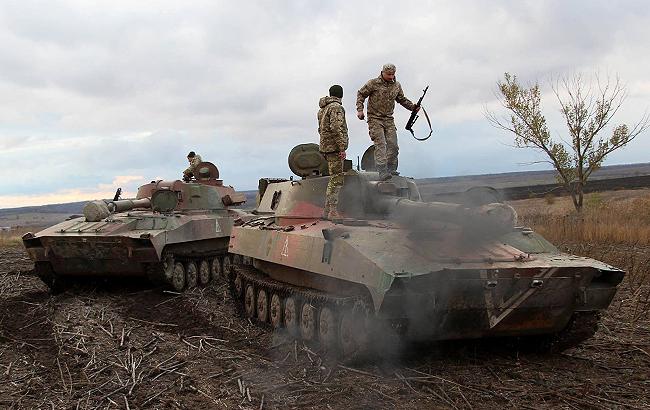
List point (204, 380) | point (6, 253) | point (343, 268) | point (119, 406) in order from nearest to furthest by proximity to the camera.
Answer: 1. point (119, 406)
2. point (204, 380)
3. point (343, 268)
4. point (6, 253)

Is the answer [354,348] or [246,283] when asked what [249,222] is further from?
[354,348]

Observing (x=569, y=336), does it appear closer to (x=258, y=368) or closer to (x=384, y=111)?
(x=258, y=368)

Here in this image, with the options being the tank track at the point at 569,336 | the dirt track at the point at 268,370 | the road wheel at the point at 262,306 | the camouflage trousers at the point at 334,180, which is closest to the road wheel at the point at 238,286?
the road wheel at the point at 262,306

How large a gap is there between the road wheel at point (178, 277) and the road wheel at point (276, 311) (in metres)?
4.55

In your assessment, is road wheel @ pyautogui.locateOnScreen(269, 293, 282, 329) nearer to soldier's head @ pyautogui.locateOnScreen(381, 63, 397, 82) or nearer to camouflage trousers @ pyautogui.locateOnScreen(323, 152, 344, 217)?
camouflage trousers @ pyautogui.locateOnScreen(323, 152, 344, 217)

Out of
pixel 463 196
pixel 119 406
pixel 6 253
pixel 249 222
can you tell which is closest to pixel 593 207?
pixel 249 222

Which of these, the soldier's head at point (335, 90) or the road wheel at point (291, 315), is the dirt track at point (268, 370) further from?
the soldier's head at point (335, 90)

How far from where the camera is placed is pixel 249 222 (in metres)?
12.5

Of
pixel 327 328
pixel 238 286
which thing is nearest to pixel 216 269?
pixel 238 286

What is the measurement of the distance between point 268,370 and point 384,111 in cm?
417

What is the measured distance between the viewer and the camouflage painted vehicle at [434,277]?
7.33m

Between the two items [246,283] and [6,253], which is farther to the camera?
[6,253]

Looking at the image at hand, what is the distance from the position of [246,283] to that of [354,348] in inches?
166

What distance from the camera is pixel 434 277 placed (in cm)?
722
